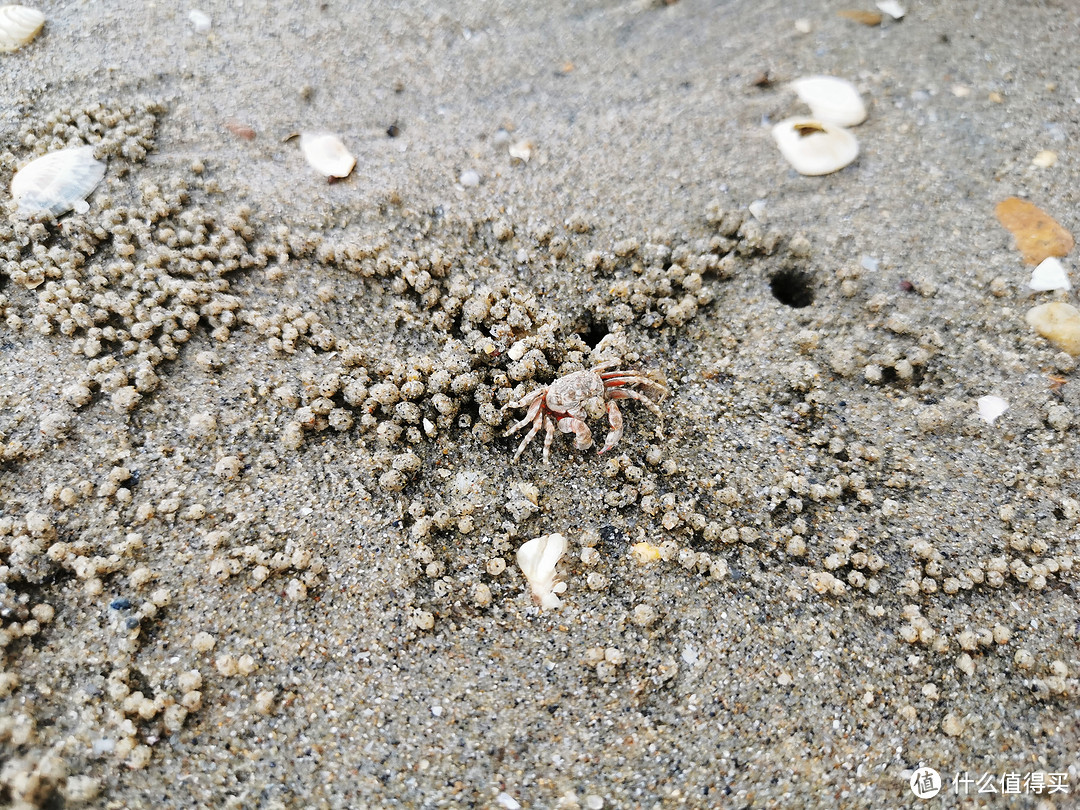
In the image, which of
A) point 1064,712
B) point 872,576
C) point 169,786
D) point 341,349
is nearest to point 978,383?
point 872,576

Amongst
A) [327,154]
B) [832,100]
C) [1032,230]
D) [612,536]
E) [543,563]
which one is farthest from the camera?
[832,100]

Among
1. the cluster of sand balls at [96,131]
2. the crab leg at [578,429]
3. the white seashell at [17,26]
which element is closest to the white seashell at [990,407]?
the crab leg at [578,429]

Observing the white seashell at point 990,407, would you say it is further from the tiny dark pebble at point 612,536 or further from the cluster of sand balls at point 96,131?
the cluster of sand balls at point 96,131

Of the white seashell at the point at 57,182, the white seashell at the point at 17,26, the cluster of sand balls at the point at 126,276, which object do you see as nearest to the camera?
the cluster of sand balls at the point at 126,276

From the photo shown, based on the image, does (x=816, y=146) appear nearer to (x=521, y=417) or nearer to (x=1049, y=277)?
(x=1049, y=277)

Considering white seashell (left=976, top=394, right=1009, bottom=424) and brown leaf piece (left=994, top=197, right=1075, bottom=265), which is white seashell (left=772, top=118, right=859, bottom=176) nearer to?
brown leaf piece (left=994, top=197, right=1075, bottom=265)

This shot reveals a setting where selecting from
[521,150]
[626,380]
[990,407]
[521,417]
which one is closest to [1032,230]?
[990,407]

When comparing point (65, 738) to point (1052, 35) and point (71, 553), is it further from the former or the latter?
point (1052, 35)
